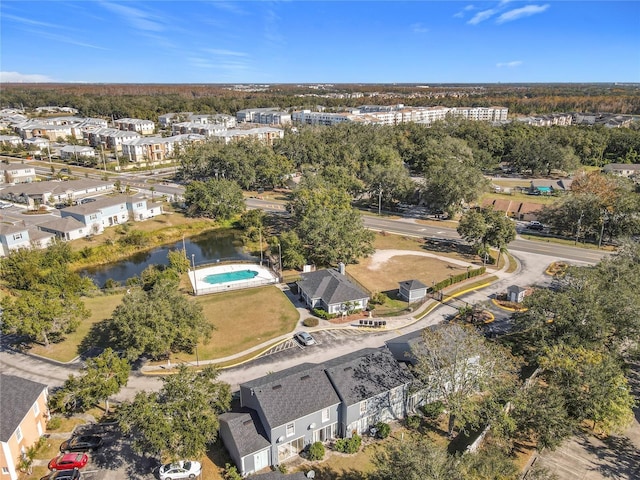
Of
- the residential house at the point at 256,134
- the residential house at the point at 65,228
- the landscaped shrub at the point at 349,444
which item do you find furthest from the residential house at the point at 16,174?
the landscaped shrub at the point at 349,444

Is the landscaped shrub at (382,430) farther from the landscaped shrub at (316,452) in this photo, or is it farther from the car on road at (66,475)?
the car on road at (66,475)

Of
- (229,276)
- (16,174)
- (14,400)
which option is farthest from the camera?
(16,174)

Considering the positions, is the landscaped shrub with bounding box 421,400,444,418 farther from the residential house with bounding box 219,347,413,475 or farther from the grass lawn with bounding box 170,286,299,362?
the grass lawn with bounding box 170,286,299,362

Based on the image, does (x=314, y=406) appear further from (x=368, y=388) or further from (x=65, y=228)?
(x=65, y=228)

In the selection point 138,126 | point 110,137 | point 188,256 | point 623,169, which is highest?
Answer: point 138,126

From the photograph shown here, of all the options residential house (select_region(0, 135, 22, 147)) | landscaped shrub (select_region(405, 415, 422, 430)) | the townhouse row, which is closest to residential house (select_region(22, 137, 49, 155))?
residential house (select_region(0, 135, 22, 147))

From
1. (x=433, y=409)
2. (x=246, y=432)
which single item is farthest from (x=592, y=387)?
(x=246, y=432)

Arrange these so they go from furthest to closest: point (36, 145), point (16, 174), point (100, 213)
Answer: point (36, 145)
point (16, 174)
point (100, 213)

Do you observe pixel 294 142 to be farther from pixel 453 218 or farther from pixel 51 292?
pixel 51 292
